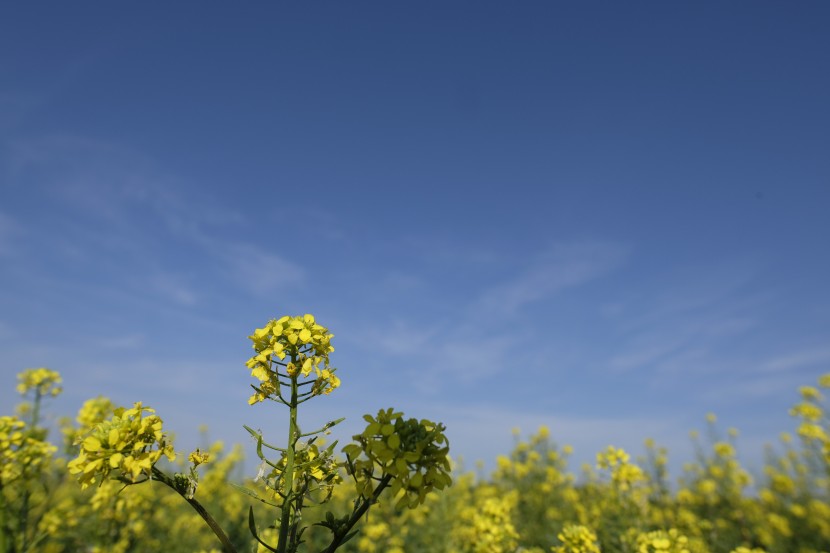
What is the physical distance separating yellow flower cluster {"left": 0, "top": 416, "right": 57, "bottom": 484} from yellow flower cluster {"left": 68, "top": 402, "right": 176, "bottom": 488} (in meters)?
3.35

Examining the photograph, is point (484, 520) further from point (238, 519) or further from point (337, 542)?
point (238, 519)

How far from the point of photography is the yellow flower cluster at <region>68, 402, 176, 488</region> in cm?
185

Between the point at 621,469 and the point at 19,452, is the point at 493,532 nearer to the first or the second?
the point at 621,469

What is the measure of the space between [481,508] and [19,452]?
31.2 feet

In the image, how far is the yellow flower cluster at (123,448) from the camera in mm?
1849

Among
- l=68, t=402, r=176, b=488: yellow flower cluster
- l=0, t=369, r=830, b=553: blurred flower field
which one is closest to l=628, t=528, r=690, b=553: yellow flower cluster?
l=0, t=369, r=830, b=553: blurred flower field

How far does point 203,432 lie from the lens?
54.3ft

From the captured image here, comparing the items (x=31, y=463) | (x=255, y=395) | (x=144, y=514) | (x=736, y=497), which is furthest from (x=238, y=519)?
(x=736, y=497)

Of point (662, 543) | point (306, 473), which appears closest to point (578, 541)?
point (662, 543)

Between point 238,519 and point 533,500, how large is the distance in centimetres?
853

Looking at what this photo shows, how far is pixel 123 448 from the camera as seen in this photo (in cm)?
192

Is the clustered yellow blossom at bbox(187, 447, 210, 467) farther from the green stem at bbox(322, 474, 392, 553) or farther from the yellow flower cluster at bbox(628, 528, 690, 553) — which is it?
the yellow flower cluster at bbox(628, 528, 690, 553)

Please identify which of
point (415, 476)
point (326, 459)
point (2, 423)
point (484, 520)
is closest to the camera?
point (415, 476)

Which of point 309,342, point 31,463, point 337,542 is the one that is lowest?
point 337,542
